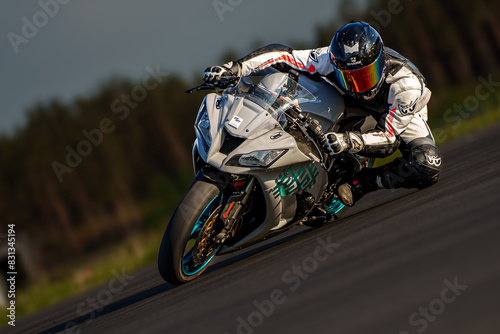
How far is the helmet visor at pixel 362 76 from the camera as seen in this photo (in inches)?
263

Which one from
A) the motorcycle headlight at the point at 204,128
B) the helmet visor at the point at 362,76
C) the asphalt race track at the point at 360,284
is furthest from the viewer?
the helmet visor at the point at 362,76

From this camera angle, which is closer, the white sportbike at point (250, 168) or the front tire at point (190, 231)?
the front tire at point (190, 231)

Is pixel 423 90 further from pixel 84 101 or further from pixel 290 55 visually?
pixel 84 101

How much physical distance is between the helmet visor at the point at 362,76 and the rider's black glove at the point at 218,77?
981 mm

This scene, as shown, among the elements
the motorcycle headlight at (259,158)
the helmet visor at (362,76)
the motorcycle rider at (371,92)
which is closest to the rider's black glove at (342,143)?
the motorcycle rider at (371,92)

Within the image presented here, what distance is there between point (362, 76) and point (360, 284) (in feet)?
10.4

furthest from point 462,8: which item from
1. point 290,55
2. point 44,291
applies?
point 290,55

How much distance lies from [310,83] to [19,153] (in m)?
30.9

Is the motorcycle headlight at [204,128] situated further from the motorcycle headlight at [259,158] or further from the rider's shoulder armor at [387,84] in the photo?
the rider's shoulder armor at [387,84]

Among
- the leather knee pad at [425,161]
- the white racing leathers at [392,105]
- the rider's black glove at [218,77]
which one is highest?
the rider's black glove at [218,77]

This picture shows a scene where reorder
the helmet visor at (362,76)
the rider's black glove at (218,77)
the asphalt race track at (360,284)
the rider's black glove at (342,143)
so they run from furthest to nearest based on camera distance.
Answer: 1. the helmet visor at (362,76)
2. the rider's black glove at (218,77)
3. the rider's black glove at (342,143)
4. the asphalt race track at (360,284)

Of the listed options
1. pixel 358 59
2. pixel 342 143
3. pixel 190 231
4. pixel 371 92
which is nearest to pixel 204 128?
pixel 190 231

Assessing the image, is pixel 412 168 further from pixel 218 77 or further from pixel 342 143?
pixel 218 77

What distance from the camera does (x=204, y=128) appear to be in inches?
243
